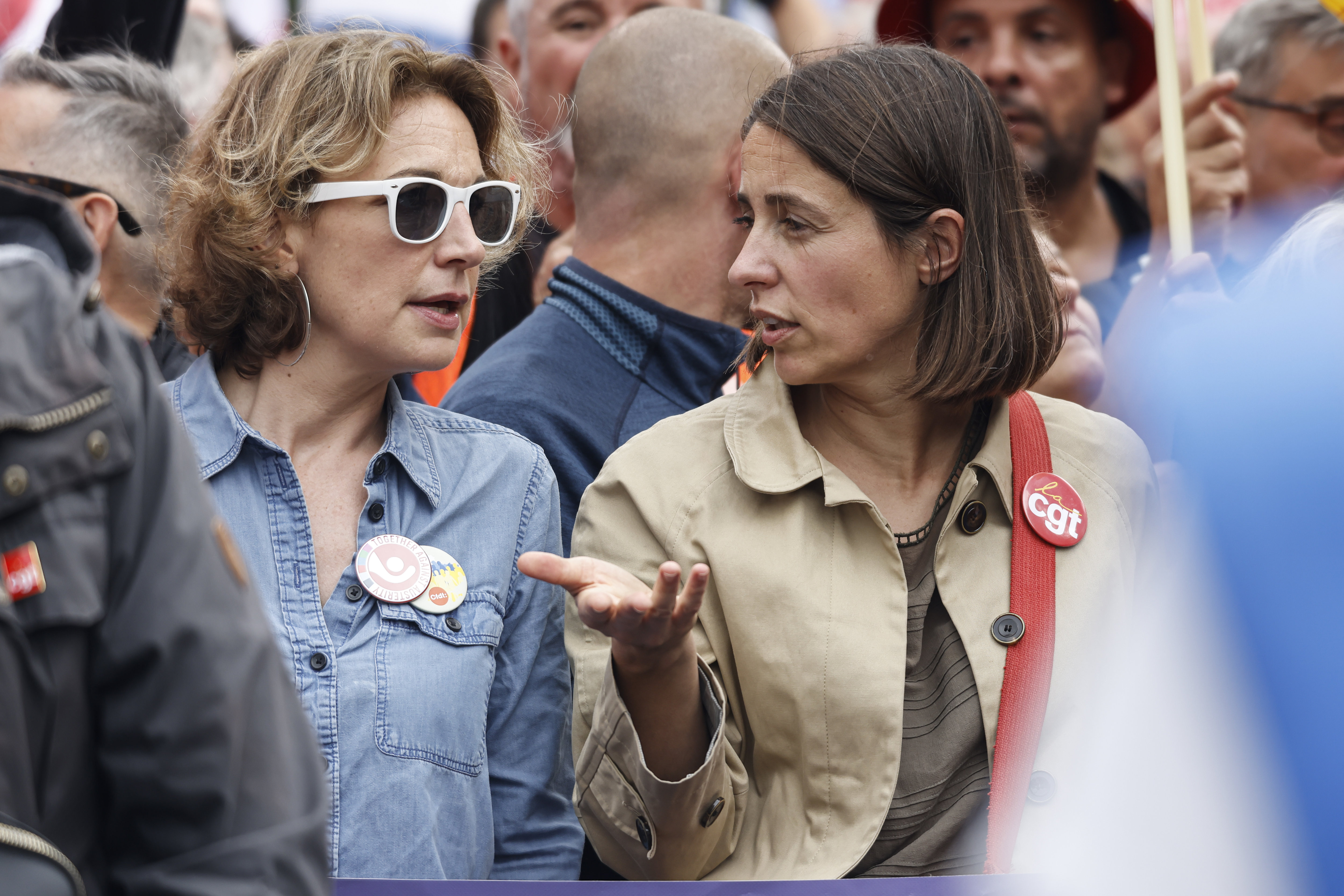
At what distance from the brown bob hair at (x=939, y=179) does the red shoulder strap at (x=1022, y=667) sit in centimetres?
15

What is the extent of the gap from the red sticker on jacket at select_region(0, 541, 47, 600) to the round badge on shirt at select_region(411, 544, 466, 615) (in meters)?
1.13

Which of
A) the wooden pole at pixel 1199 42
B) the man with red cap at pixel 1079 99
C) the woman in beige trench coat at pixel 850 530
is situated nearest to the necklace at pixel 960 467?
the woman in beige trench coat at pixel 850 530

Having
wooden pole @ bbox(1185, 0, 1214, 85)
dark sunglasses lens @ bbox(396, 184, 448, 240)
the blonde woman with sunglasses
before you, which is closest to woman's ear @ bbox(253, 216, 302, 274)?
the blonde woman with sunglasses

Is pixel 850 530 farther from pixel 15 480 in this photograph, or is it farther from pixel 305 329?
pixel 15 480

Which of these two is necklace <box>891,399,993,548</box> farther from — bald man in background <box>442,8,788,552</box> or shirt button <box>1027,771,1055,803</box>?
bald man in background <box>442,8,788,552</box>

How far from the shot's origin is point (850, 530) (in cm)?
241

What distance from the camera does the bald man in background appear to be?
315cm

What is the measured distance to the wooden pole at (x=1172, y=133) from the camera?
3.59 m

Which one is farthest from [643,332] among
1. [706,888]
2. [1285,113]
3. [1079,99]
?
[1285,113]

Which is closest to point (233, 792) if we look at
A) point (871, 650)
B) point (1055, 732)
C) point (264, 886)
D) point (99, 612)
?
point (264, 886)

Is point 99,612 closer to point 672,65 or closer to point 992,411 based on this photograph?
point 992,411

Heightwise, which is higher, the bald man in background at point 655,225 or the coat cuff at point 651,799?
the bald man in background at point 655,225

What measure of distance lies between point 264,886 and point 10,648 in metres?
0.28

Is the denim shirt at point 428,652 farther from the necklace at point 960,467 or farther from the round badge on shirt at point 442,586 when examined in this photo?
the necklace at point 960,467
